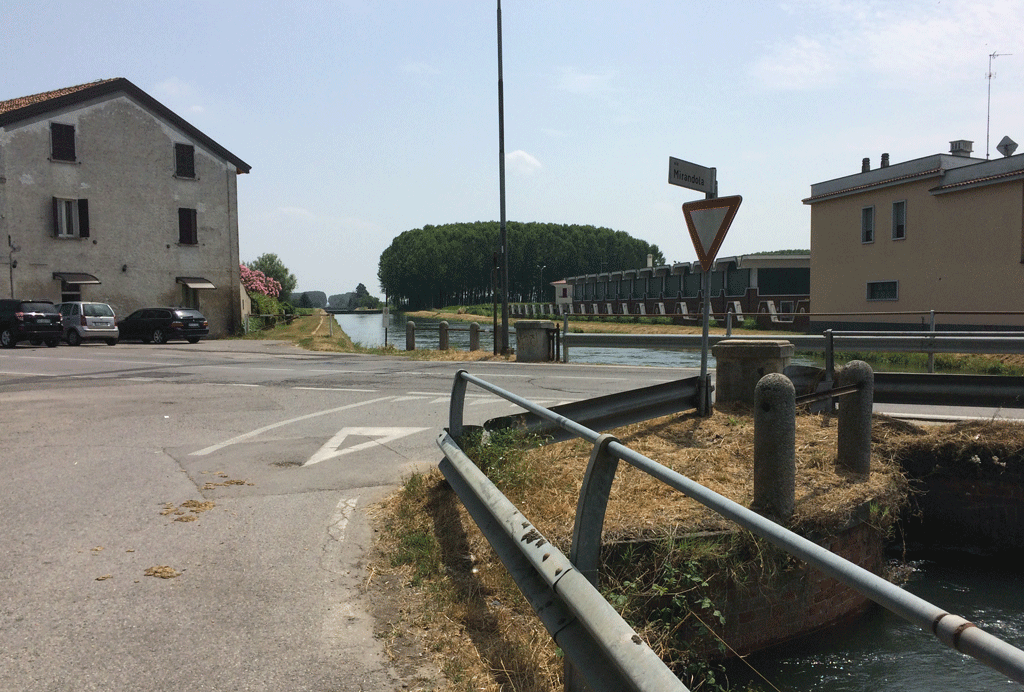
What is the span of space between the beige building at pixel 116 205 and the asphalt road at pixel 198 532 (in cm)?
2643

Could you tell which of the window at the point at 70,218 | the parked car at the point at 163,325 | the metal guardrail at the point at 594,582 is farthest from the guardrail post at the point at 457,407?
the window at the point at 70,218

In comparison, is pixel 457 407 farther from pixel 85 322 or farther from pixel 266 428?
pixel 85 322

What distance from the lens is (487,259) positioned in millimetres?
148875

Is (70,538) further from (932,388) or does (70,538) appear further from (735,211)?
(932,388)

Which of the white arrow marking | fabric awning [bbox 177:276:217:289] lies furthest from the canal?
fabric awning [bbox 177:276:217:289]

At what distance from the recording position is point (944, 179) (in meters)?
30.7

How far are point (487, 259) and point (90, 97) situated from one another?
114246mm

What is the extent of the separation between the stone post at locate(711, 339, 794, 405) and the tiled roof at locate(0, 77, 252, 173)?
3645 centimetres

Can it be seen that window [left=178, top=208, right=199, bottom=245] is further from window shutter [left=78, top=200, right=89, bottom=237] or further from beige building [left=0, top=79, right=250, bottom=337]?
window shutter [left=78, top=200, right=89, bottom=237]

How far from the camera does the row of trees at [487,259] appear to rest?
148 metres

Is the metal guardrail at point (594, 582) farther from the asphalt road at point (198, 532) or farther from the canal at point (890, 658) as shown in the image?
the canal at point (890, 658)

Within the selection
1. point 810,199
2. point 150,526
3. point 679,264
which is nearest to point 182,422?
point 150,526

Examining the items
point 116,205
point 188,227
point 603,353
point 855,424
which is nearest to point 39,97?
point 116,205

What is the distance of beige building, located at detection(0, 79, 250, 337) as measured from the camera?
112 feet
